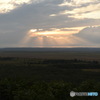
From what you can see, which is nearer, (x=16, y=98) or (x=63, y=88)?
(x=16, y=98)

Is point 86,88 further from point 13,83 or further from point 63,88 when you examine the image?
point 13,83

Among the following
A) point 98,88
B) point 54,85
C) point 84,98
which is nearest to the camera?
point 84,98

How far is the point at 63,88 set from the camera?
78.9 ft

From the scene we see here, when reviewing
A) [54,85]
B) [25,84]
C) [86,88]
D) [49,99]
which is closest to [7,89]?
[25,84]

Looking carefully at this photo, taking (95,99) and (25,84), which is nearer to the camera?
(95,99)

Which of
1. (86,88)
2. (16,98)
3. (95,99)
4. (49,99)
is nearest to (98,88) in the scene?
(86,88)

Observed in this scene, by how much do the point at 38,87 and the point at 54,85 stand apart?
1.86 metres

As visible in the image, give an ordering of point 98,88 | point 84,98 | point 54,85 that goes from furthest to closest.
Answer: point 54,85, point 98,88, point 84,98

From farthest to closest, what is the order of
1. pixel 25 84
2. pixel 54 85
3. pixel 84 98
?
1. pixel 25 84
2. pixel 54 85
3. pixel 84 98

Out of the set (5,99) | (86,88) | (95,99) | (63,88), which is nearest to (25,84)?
(5,99)

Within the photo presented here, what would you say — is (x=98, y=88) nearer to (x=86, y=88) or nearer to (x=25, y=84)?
(x=86, y=88)

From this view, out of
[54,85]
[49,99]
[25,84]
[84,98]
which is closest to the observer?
[49,99]

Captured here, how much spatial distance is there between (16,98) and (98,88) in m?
8.44

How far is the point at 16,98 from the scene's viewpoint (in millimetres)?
21188
